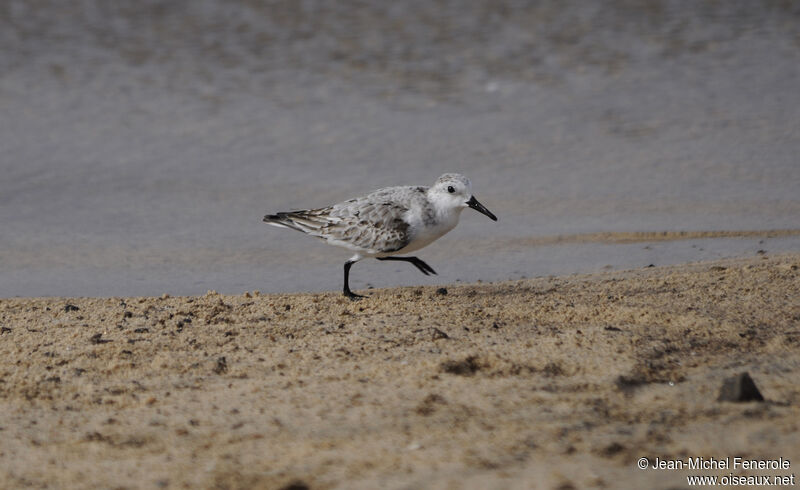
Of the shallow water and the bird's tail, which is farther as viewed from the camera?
the shallow water

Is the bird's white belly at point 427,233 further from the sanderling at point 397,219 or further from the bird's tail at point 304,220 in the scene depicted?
the bird's tail at point 304,220

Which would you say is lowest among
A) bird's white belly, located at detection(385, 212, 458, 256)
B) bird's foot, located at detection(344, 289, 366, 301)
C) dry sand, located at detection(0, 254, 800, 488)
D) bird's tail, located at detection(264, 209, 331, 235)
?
dry sand, located at detection(0, 254, 800, 488)

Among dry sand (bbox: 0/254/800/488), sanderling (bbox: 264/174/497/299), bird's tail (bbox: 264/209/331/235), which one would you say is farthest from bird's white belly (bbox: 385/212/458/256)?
bird's tail (bbox: 264/209/331/235)

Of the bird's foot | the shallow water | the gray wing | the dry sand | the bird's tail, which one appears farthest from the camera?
the shallow water

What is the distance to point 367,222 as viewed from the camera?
6.09 meters

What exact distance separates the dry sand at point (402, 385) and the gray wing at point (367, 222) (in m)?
0.36

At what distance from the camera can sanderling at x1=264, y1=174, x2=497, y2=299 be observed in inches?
235

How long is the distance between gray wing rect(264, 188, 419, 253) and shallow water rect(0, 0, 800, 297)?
42 cm

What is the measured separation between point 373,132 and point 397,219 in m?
3.91

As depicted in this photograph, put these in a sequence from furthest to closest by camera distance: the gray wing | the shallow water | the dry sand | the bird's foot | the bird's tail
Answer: the shallow water → the bird's tail → the gray wing → the bird's foot → the dry sand

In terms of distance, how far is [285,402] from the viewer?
400 cm

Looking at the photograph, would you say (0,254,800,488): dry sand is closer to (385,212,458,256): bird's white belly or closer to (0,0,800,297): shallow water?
(385,212,458,256): bird's white belly

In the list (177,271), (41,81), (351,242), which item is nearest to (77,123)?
(41,81)

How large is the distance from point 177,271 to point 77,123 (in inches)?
157
